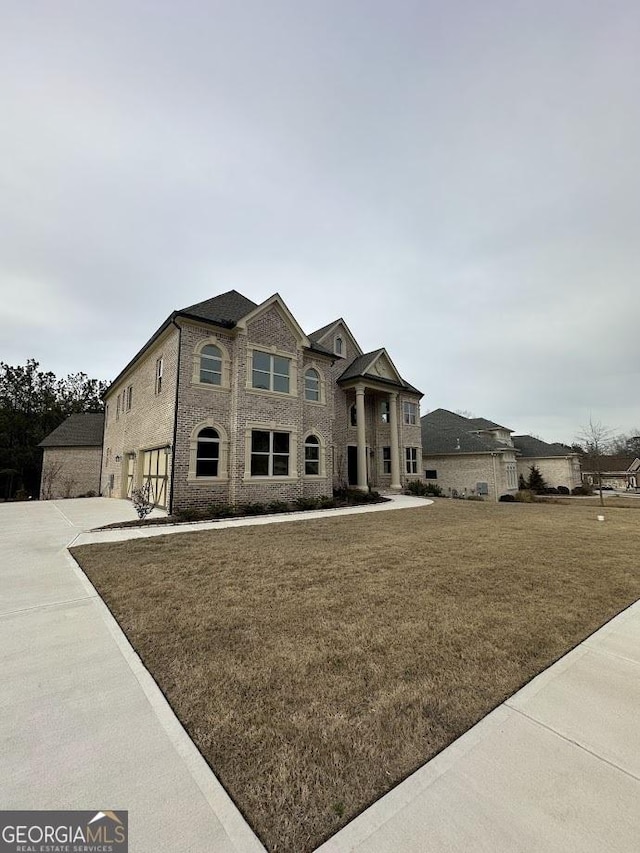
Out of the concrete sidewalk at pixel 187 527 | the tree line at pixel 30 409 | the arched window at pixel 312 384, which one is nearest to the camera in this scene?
the concrete sidewalk at pixel 187 527

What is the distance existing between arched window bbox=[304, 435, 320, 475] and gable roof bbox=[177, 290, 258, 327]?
6070 millimetres

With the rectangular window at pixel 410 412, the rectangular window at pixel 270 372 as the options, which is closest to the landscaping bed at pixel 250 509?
the rectangular window at pixel 270 372

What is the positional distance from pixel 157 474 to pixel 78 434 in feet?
54.9

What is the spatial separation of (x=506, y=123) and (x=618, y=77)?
249 cm

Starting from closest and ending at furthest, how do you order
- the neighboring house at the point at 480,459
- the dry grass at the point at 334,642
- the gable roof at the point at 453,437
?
the dry grass at the point at 334,642 → the neighboring house at the point at 480,459 → the gable roof at the point at 453,437

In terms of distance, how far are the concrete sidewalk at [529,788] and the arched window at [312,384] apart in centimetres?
1463

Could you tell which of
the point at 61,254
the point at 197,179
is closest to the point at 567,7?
the point at 197,179

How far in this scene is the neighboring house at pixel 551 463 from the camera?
33719mm

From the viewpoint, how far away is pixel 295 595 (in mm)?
4676

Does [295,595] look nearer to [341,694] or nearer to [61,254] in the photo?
[341,694]

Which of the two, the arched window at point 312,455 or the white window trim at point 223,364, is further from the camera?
the arched window at point 312,455

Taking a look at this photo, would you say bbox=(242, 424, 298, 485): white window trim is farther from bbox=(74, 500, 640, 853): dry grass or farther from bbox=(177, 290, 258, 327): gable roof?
bbox=(74, 500, 640, 853): dry grass

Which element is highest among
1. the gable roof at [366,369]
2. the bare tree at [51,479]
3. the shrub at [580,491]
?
the gable roof at [366,369]

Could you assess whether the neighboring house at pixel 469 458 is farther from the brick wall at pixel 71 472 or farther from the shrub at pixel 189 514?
the brick wall at pixel 71 472
